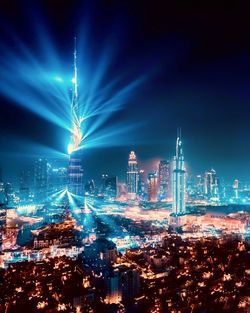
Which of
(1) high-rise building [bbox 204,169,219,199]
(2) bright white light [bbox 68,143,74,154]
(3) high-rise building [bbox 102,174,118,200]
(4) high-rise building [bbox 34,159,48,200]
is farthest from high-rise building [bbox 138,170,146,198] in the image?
(2) bright white light [bbox 68,143,74,154]

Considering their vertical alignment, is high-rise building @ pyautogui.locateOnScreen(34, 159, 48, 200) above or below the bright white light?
below

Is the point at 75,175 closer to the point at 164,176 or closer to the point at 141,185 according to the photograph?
the point at 141,185

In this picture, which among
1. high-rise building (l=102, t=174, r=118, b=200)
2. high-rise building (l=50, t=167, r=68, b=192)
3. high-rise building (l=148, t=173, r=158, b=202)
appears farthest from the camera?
high-rise building (l=102, t=174, r=118, b=200)

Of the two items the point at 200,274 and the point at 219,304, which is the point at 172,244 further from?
the point at 219,304

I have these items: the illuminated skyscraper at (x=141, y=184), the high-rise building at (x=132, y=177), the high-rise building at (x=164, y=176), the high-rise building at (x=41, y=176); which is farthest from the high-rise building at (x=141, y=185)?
the high-rise building at (x=41, y=176)

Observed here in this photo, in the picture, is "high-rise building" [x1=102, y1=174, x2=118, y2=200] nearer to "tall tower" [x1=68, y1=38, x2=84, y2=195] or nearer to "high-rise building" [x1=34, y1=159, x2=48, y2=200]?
"tall tower" [x1=68, y1=38, x2=84, y2=195]

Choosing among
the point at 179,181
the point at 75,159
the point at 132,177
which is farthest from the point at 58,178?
the point at 179,181

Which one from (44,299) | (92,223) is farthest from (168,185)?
(44,299)
